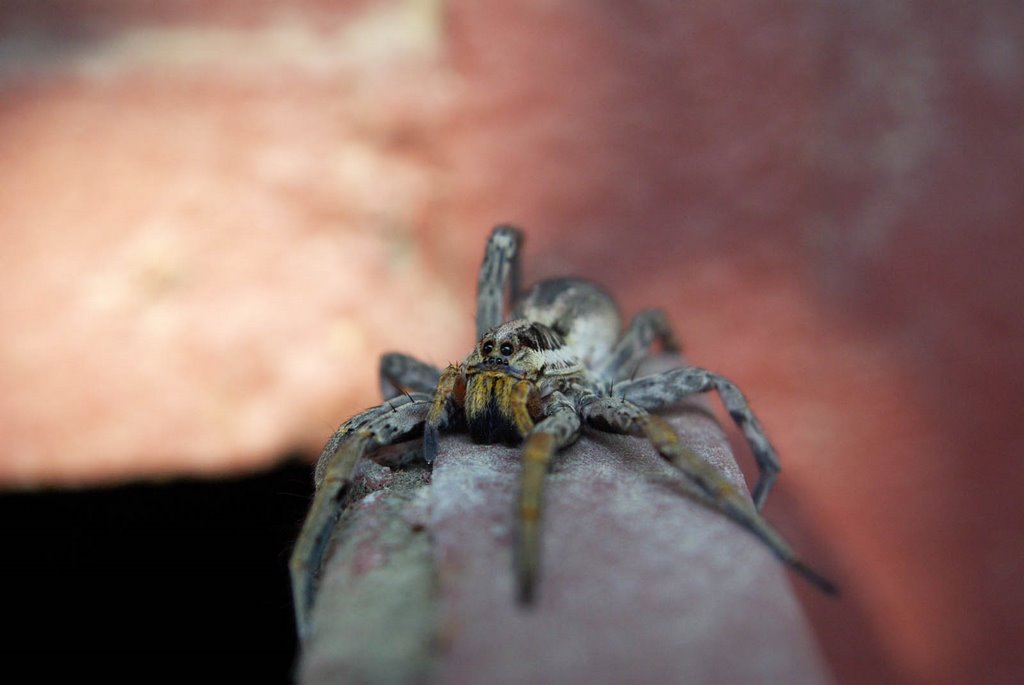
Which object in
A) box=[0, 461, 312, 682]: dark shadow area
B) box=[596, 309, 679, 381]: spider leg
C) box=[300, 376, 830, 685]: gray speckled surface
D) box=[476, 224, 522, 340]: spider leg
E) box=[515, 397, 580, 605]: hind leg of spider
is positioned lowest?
box=[0, 461, 312, 682]: dark shadow area

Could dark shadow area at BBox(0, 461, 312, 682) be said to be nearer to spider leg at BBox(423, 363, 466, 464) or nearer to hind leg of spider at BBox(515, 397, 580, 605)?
spider leg at BBox(423, 363, 466, 464)

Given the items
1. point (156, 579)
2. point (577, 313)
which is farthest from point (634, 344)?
point (156, 579)

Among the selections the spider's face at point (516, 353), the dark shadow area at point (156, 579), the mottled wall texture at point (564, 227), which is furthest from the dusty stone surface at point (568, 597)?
the mottled wall texture at point (564, 227)

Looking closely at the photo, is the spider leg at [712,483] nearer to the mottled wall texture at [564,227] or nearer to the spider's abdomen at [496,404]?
the spider's abdomen at [496,404]

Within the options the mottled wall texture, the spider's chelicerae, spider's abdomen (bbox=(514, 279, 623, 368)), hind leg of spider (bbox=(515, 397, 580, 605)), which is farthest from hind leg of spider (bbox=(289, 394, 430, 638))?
the mottled wall texture

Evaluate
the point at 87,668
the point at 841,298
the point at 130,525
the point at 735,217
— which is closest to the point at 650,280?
the point at 735,217

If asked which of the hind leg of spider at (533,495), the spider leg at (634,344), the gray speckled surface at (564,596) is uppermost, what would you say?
the spider leg at (634,344)

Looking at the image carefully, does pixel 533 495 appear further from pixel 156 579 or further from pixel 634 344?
pixel 156 579

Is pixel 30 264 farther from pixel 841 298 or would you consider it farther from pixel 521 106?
pixel 841 298
